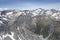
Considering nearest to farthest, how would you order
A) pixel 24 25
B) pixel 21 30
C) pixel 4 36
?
pixel 4 36, pixel 21 30, pixel 24 25

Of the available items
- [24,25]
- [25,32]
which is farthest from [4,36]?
[24,25]

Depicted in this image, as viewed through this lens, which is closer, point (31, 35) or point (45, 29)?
point (31, 35)

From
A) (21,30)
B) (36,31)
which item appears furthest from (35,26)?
(21,30)

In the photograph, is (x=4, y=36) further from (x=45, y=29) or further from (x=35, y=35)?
(x=45, y=29)

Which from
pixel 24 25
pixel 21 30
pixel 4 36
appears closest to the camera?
pixel 4 36

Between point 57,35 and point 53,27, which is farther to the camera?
point 53,27

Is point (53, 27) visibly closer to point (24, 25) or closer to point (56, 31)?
point (56, 31)

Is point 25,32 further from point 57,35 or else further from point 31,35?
point 57,35

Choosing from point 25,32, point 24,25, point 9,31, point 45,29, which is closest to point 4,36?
point 9,31
